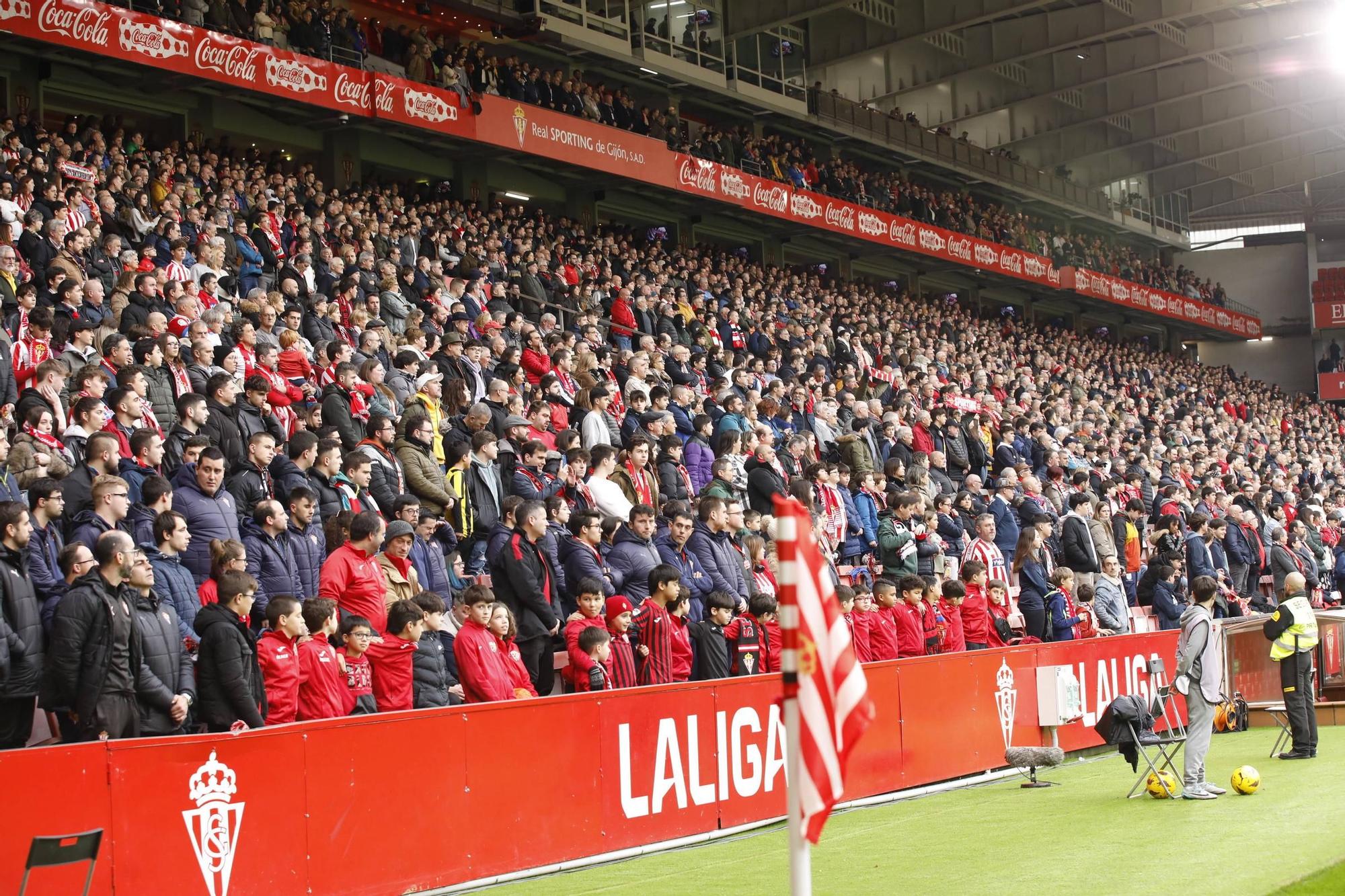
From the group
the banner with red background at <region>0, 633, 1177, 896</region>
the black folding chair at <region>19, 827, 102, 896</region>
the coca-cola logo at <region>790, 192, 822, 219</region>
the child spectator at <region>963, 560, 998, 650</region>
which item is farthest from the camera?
the coca-cola logo at <region>790, 192, 822, 219</region>

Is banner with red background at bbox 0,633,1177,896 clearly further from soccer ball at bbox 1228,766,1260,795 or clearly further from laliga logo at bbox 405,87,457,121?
laliga logo at bbox 405,87,457,121

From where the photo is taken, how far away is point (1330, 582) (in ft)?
85.6

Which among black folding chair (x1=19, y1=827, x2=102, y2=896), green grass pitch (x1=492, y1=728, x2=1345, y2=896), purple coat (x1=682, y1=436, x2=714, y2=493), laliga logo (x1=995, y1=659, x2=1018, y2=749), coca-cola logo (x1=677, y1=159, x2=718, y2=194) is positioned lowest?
green grass pitch (x1=492, y1=728, x2=1345, y2=896)

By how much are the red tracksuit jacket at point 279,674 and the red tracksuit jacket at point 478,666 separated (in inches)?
56.6

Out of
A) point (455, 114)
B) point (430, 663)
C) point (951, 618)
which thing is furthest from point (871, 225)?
point (430, 663)

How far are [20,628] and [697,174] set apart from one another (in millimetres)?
23019

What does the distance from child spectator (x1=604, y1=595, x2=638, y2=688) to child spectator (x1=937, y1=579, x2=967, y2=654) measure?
4.23 metres

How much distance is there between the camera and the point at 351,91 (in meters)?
22.8

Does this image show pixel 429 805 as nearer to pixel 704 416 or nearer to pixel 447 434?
pixel 447 434

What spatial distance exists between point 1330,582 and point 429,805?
21415 mm

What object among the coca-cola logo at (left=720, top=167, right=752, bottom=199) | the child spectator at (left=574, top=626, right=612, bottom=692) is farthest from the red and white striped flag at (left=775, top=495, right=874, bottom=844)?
the coca-cola logo at (left=720, top=167, right=752, bottom=199)

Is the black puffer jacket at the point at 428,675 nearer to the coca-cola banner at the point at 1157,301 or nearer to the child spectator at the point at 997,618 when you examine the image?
the child spectator at the point at 997,618

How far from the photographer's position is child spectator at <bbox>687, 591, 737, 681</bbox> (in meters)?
11.8

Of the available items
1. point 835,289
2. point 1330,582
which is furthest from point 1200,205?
point 1330,582
